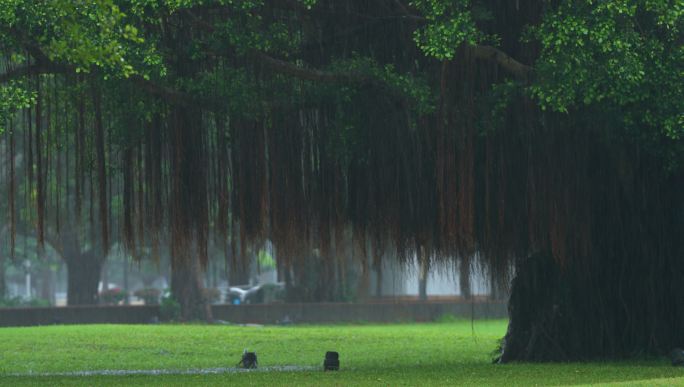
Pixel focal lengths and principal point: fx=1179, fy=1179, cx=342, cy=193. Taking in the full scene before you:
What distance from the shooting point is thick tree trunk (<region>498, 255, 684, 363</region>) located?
17.8m

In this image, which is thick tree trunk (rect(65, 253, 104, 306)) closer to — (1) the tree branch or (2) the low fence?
(2) the low fence

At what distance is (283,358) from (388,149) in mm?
6256

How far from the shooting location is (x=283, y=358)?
2183 centimetres

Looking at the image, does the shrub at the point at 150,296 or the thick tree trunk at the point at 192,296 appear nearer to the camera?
the thick tree trunk at the point at 192,296

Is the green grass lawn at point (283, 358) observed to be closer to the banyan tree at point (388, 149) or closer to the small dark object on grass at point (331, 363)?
the small dark object on grass at point (331, 363)

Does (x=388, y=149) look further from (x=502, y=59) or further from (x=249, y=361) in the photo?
(x=249, y=361)

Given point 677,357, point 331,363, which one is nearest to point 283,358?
point 331,363

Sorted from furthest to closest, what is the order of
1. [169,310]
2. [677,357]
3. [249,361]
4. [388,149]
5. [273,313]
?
[273,313], [169,310], [249,361], [388,149], [677,357]

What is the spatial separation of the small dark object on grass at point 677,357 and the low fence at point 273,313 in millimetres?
20077

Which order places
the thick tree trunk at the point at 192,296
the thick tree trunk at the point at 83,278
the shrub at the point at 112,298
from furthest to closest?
the shrub at the point at 112,298 → the thick tree trunk at the point at 83,278 → the thick tree trunk at the point at 192,296

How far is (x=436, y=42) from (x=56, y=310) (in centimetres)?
2678

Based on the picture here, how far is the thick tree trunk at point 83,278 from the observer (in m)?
48.1

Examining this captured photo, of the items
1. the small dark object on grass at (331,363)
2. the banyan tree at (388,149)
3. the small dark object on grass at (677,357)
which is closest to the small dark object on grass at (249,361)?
the small dark object on grass at (331,363)

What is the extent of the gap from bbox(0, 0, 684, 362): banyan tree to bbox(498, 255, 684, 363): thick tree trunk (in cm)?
3
